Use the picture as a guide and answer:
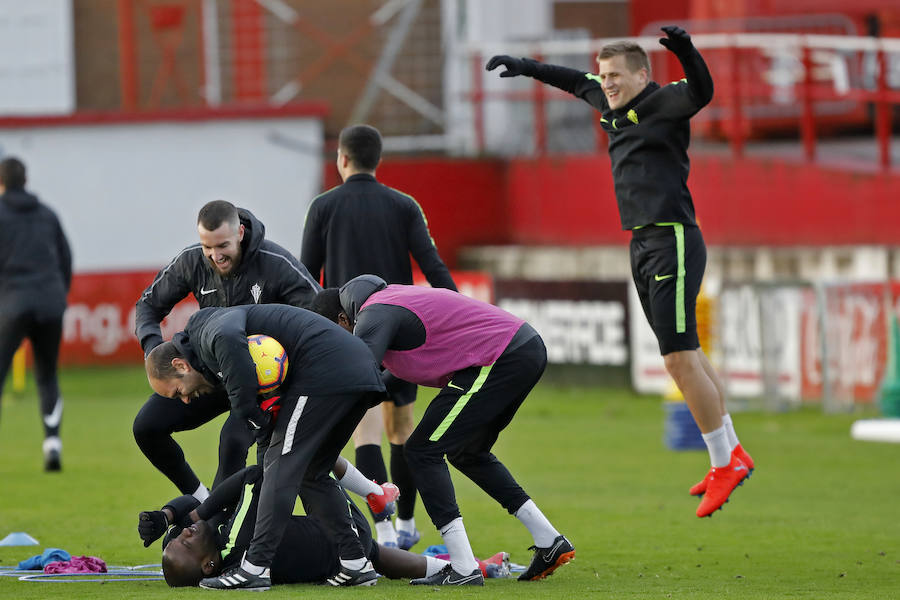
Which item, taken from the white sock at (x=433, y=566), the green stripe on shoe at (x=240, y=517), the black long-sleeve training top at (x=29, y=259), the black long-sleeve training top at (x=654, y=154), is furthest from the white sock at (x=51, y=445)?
the black long-sleeve training top at (x=654, y=154)

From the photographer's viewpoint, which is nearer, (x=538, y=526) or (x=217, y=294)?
(x=538, y=526)

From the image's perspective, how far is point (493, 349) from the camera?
25.9 feet

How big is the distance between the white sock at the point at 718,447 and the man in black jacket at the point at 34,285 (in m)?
6.03

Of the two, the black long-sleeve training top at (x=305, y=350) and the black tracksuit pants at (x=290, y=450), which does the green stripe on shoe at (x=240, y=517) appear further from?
the black long-sleeve training top at (x=305, y=350)

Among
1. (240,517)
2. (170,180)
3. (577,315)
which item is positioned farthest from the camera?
(170,180)

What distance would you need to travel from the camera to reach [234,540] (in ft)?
25.6

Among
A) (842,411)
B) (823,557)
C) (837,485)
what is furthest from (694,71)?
(842,411)

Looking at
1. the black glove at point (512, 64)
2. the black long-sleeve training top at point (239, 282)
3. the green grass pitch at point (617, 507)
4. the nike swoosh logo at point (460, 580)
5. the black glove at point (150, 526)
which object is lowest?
the green grass pitch at point (617, 507)

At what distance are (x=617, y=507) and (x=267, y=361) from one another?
14.9 ft

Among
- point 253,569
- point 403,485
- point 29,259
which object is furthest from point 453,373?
point 29,259

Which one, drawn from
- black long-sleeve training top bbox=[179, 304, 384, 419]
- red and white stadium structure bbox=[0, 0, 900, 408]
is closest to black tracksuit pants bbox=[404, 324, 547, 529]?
black long-sleeve training top bbox=[179, 304, 384, 419]

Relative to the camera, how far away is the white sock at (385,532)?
30.3 ft

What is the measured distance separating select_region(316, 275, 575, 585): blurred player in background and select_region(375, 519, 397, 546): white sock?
51.1 inches

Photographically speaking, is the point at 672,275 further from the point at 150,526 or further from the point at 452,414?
the point at 150,526
